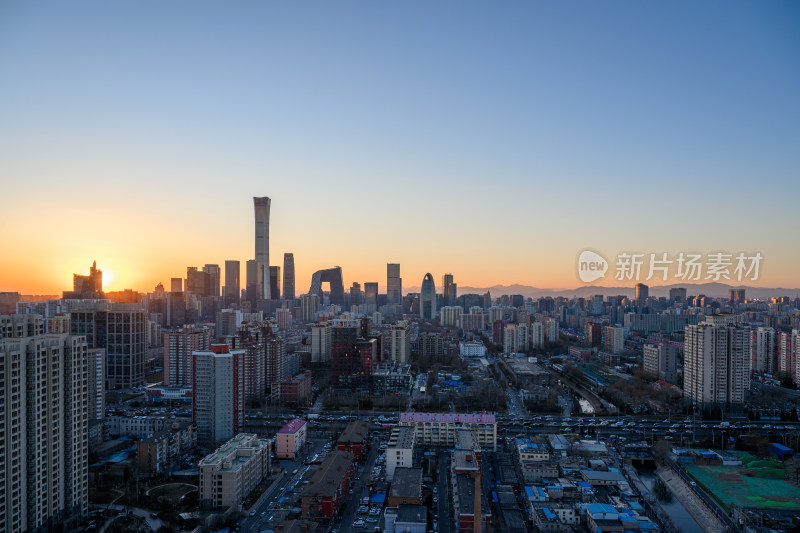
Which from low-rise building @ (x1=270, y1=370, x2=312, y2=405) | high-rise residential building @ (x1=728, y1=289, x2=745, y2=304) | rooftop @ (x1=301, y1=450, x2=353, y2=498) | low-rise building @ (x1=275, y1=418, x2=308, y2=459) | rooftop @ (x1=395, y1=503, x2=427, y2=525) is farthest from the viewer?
high-rise residential building @ (x1=728, y1=289, x2=745, y2=304)

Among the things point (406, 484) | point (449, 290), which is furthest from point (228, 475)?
point (449, 290)

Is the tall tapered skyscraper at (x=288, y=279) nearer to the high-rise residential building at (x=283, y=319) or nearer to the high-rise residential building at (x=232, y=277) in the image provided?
the high-rise residential building at (x=232, y=277)

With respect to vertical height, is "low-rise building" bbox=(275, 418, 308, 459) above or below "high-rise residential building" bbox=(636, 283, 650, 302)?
below

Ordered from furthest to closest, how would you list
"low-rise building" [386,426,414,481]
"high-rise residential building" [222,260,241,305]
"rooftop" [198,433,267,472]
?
"high-rise residential building" [222,260,241,305]
"low-rise building" [386,426,414,481]
"rooftop" [198,433,267,472]

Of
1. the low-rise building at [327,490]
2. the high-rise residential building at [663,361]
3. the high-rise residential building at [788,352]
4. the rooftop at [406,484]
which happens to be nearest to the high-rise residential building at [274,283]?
the high-rise residential building at [663,361]

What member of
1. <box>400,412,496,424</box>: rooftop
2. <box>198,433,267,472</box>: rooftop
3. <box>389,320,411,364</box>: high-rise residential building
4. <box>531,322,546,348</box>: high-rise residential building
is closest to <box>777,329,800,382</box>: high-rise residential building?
<box>531,322,546,348</box>: high-rise residential building

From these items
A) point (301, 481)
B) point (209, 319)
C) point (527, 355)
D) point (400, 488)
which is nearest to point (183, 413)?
point (301, 481)

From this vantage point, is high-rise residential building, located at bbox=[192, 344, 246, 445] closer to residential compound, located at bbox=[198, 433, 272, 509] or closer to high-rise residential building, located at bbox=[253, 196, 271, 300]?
residential compound, located at bbox=[198, 433, 272, 509]
